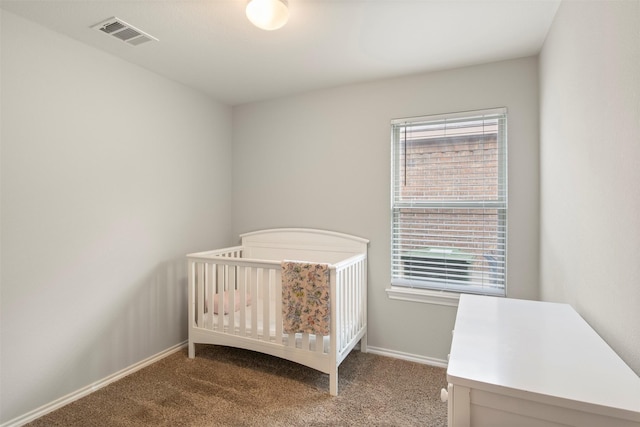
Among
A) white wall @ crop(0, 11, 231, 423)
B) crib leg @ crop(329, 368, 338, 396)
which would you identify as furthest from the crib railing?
white wall @ crop(0, 11, 231, 423)

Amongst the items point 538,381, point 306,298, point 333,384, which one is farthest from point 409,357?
point 538,381

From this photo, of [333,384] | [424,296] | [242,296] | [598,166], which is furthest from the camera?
[424,296]

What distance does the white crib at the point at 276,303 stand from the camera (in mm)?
2201

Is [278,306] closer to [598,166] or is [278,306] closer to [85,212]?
[85,212]

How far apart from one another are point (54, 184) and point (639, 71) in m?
2.80

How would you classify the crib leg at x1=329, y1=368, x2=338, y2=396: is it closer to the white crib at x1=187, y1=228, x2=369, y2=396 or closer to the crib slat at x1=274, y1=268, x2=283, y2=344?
the white crib at x1=187, y1=228, x2=369, y2=396

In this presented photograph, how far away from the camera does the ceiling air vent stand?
192 cm

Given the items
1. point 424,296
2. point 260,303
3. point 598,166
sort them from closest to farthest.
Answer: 1. point 598,166
2. point 424,296
3. point 260,303

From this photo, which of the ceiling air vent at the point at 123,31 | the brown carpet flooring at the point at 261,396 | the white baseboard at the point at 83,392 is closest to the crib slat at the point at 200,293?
the brown carpet flooring at the point at 261,396

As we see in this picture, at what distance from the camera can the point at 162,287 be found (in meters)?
2.73

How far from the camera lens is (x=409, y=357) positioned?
2.63 meters

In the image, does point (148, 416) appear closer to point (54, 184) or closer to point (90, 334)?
point (90, 334)

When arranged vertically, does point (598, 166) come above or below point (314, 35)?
below

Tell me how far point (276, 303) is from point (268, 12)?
180cm
